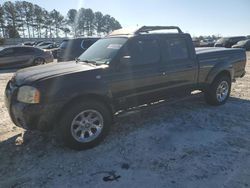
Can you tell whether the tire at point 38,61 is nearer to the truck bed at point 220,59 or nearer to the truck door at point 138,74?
the truck bed at point 220,59

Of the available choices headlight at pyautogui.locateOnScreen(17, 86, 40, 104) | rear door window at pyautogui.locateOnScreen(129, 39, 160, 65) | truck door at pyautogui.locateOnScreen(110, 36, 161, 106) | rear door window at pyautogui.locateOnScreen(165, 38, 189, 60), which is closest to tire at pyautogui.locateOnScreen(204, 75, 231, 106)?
rear door window at pyautogui.locateOnScreen(165, 38, 189, 60)

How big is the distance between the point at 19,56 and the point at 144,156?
13.4 m

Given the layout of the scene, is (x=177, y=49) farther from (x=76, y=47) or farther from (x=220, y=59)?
(x=76, y=47)

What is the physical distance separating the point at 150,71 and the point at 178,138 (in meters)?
1.34

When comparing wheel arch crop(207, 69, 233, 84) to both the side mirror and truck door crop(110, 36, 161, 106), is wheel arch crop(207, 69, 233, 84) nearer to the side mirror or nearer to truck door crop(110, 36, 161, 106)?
truck door crop(110, 36, 161, 106)

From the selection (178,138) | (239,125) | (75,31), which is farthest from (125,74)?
(75,31)

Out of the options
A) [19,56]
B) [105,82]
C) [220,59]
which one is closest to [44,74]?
[105,82]

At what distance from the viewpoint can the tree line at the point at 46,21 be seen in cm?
5697

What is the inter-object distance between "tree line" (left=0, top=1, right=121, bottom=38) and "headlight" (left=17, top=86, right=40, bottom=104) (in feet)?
191

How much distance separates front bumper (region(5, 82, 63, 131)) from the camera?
3.62 metres

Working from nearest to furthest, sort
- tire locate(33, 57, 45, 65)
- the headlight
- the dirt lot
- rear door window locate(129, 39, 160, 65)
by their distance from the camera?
the dirt lot
the headlight
rear door window locate(129, 39, 160, 65)
tire locate(33, 57, 45, 65)

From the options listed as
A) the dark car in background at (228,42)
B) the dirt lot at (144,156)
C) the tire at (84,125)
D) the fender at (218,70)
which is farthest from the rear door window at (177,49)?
the dark car in background at (228,42)

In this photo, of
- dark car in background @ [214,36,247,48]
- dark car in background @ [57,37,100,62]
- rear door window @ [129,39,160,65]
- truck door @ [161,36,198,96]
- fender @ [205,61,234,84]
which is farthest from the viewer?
dark car in background @ [214,36,247,48]

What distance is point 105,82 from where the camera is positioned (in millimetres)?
4148
